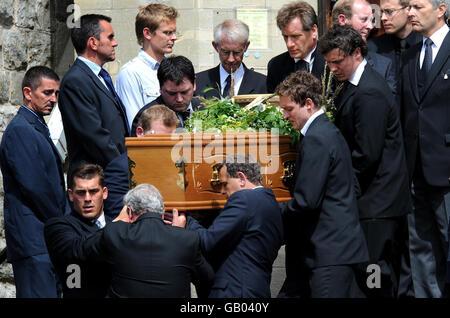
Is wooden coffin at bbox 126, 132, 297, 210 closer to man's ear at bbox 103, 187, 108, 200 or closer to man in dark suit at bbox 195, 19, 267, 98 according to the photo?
man's ear at bbox 103, 187, 108, 200

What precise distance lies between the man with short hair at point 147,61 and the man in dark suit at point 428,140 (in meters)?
1.83

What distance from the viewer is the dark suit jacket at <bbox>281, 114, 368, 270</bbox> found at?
17.8ft

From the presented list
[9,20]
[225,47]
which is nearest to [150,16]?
[225,47]

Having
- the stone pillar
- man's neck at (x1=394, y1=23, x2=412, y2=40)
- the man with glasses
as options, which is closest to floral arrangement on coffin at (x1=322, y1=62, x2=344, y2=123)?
the man with glasses

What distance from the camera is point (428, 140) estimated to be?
20.4 feet

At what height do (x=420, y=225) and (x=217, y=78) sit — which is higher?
(x=217, y=78)

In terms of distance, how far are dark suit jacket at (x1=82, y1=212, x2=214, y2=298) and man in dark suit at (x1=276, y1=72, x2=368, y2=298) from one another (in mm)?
704

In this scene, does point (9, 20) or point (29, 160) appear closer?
point (29, 160)

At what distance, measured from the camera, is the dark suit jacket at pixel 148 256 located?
5.16 m

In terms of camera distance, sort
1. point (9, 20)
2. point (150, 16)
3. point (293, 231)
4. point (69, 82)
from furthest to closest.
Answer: point (9, 20)
point (150, 16)
point (69, 82)
point (293, 231)

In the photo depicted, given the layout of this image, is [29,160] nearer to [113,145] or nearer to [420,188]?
[113,145]

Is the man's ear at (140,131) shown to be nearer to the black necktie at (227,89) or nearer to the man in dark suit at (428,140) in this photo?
the black necktie at (227,89)

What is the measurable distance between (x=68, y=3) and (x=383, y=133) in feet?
16.0

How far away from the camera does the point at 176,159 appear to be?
18.0 ft
